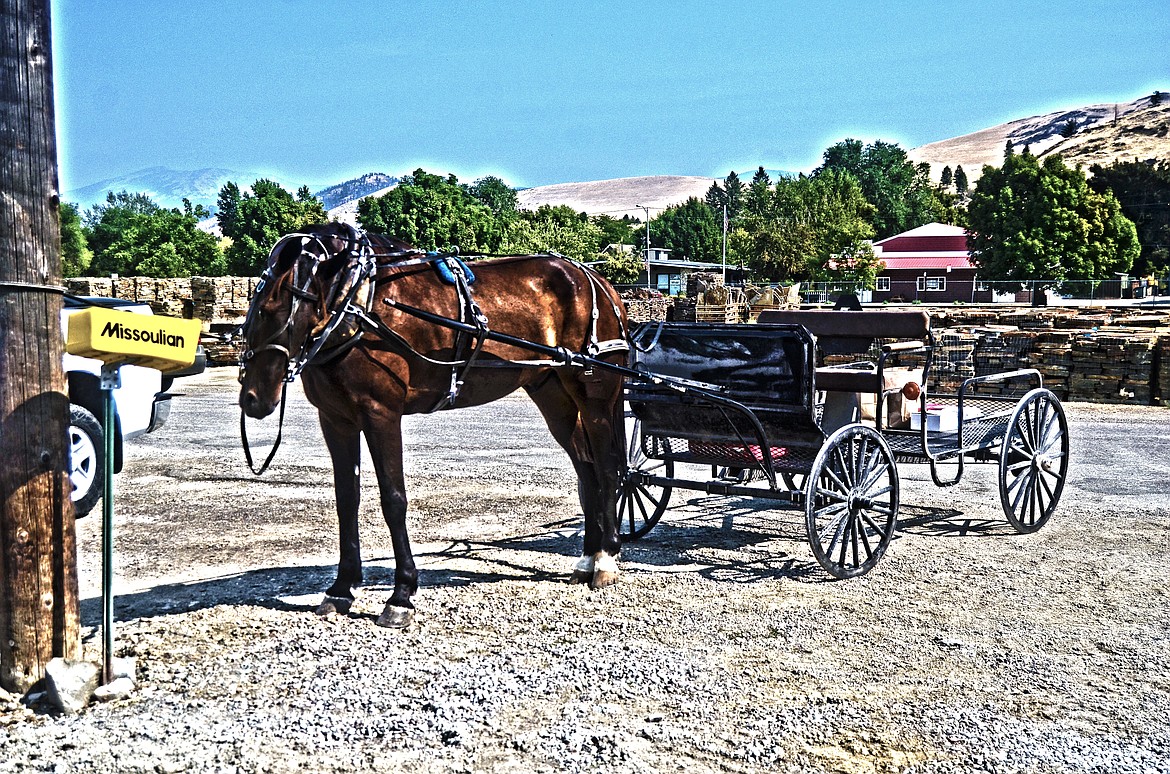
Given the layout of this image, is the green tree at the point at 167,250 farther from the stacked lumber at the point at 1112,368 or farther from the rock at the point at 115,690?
the rock at the point at 115,690

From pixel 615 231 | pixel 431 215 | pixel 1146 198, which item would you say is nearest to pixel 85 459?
pixel 431 215

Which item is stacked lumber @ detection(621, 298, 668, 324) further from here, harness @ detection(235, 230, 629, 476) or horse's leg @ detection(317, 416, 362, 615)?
horse's leg @ detection(317, 416, 362, 615)

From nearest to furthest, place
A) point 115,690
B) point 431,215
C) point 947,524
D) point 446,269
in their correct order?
point 115,690
point 446,269
point 947,524
point 431,215

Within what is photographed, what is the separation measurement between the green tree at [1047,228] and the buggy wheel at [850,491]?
71290 mm

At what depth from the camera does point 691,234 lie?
471 feet

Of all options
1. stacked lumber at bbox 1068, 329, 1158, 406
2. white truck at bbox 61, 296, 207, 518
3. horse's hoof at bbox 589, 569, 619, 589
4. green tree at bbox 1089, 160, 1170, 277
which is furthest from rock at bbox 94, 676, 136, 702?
green tree at bbox 1089, 160, 1170, 277

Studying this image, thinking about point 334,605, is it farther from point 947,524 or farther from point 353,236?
point 947,524

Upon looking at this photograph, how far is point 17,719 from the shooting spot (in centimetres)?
512

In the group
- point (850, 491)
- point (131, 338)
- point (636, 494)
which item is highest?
point (131, 338)

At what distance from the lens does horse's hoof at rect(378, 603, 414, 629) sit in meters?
6.58

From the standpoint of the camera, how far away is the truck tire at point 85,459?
9602 mm

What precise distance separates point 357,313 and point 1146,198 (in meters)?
104

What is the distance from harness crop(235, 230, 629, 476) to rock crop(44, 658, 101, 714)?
127 centimetres

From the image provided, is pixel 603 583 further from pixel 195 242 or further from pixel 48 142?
pixel 195 242
